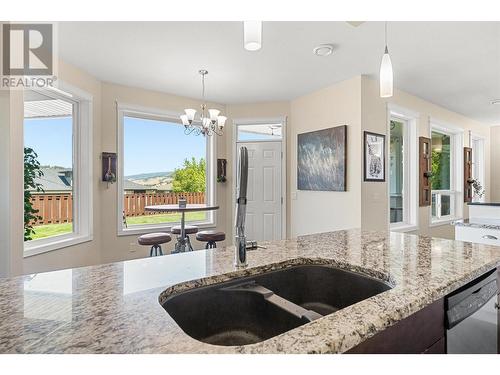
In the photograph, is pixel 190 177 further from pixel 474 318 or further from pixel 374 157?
pixel 474 318

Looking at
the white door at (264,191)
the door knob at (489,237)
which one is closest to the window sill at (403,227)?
the door knob at (489,237)

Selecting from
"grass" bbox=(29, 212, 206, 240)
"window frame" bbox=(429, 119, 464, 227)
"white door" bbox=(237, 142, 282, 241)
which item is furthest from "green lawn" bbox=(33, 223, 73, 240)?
"window frame" bbox=(429, 119, 464, 227)

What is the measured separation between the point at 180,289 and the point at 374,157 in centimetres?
359

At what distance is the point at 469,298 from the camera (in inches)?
43.1

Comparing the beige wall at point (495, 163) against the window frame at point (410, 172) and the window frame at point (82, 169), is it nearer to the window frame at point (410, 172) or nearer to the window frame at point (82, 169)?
the window frame at point (410, 172)

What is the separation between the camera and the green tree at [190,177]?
4.86 m

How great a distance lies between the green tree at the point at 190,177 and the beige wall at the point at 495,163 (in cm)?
655

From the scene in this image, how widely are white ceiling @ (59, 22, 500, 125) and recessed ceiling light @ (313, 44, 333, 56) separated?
0.22 ft

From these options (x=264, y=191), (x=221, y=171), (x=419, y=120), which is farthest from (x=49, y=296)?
(x=419, y=120)

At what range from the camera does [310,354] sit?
24.0 inches

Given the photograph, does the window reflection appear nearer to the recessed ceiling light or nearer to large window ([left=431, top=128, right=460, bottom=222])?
the recessed ceiling light
